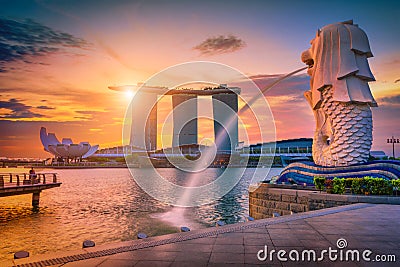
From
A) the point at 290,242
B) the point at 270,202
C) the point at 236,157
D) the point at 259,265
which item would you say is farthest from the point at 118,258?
the point at 236,157

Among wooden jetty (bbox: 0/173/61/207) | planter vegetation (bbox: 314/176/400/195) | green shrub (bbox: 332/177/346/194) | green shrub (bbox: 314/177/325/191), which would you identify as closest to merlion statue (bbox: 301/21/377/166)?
green shrub (bbox: 314/177/325/191)

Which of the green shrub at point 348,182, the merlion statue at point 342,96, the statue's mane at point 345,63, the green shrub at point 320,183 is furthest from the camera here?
the statue's mane at point 345,63

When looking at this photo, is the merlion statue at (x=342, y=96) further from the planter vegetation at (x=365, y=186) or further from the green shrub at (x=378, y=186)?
the green shrub at (x=378, y=186)

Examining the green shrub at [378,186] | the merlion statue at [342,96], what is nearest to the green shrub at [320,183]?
the green shrub at [378,186]

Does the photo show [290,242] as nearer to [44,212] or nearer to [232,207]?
[232,207]

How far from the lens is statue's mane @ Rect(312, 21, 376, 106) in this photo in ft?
65.1

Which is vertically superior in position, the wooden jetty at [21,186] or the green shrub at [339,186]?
the green shrub at [339,186]

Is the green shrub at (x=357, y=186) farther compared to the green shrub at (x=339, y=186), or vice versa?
the green shrub at (x=339, y=186)

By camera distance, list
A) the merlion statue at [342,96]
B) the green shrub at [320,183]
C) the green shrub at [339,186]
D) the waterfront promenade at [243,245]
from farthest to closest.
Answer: the merlion statue at [342,96]
the green shrub at [320,183]
the green shrub at [339,186]
the waterfront promenade at [243,245]

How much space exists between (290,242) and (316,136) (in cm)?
1609

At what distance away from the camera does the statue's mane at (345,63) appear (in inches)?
782

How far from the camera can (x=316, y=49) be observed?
21734mm

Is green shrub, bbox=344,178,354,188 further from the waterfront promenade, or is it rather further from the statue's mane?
the statue's mane

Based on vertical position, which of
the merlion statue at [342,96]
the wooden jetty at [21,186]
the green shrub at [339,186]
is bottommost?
the wooden jetty at [21,186]
